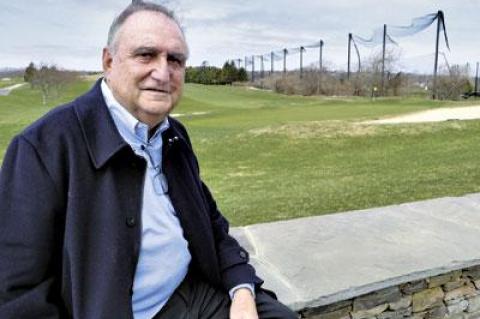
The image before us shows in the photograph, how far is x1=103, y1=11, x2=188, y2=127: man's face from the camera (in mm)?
1470

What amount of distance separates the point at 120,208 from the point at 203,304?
0.47 meters

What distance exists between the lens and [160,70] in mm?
1505

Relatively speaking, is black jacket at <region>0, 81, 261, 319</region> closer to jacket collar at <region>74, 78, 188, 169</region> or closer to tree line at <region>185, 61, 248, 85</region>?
jacket collar at <region>74, 78, 188, 169</region>

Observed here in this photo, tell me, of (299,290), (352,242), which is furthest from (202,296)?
(352,242)

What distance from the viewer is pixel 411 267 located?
2273 millimetres

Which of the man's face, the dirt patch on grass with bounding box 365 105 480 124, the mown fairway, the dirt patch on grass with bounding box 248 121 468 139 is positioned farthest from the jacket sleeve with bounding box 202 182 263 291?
the dirt patch on grass with bounding box 365 105 480 124

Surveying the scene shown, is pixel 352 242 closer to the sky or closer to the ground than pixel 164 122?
closer to the ground

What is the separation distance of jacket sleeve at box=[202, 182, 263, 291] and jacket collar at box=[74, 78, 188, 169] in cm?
53

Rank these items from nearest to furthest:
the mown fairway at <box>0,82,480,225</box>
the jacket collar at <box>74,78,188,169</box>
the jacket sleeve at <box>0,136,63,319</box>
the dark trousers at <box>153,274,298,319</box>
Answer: the jacket sleeve at <box>0,136,63,319</box>, the jacket collar at <box>74,78,188,169</box>, the dark trousers at <box>153,274,298,319</box>, the mown fairway at <box>0,82,480,225</box>

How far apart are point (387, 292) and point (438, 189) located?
3.36 metres

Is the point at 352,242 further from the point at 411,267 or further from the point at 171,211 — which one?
the point at 171,211

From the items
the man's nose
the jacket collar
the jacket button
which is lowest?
the jacket button

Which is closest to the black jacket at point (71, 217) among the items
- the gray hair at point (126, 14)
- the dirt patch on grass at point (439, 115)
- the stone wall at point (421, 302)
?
the gray hair at point (126, 14)

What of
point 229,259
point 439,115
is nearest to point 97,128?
point 229,259
